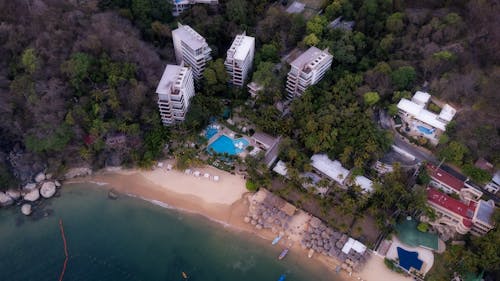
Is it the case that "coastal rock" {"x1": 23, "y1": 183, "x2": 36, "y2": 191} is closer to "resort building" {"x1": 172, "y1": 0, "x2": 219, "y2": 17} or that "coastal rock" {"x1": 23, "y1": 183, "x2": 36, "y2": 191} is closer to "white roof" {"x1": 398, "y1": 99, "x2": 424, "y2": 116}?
"resort building" {"x1": 172, "y1": 0, "x2": 219, "y2": 17}

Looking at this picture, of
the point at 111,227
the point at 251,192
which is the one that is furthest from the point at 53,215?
the point at 251,192

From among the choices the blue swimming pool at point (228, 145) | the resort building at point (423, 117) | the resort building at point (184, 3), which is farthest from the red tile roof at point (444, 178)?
the resort building at point (184, 3)

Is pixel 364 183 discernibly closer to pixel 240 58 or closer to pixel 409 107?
pixel 409 107

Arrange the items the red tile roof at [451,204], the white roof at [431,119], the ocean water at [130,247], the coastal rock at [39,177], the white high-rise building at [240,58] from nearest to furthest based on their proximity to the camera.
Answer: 1. the ocean water at [130,247]
2. the red tile roof at [451,204]
3. the coastal rock at [39,177]
4. the white roof at [431,119]
5. the white high-rise building at [240,58]

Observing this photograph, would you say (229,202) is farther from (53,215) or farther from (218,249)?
(53,215)

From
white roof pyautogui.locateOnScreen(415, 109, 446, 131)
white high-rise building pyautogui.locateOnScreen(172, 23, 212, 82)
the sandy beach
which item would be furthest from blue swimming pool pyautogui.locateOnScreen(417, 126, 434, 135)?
white high-rise building pyautogui.locateOnScreen(172, 23, 212, 82)

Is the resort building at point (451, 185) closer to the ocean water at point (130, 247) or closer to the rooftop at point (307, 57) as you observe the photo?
the ocean water at point (130, 247)
